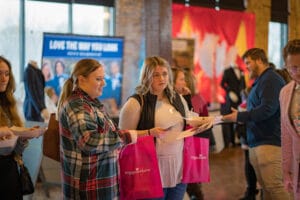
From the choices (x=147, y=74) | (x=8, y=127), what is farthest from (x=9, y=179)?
(x=147, y=74)

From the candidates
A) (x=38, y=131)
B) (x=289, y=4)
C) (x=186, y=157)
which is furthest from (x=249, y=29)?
(x=38, y=131)

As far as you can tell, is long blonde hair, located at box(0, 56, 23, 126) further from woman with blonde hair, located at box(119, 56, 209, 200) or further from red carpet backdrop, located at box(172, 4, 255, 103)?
red carpet backdrop, located at box(172, 4, 255, 103)

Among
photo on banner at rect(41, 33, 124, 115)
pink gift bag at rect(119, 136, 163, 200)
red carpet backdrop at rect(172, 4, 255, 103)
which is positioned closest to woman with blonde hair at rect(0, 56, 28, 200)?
pink gift bag at rect(119, 136, 163, 200)

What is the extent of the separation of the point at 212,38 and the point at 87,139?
23.2ft

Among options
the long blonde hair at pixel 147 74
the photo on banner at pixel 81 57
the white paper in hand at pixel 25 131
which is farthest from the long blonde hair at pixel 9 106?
the photo on banner at pixel 81 57

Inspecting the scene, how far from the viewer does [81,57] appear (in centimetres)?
608

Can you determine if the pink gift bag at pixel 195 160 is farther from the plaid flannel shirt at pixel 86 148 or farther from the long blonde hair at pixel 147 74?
the plaid flannel shirt at pixel 86 148

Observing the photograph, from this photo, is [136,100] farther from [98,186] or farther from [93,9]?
[93,9]

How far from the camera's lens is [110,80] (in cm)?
634

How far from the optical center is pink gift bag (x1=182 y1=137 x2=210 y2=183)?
9.47ft

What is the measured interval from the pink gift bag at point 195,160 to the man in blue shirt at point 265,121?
1.46 feet

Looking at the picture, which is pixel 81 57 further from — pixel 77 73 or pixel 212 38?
pixel 77 73

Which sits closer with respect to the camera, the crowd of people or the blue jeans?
the crowd of people

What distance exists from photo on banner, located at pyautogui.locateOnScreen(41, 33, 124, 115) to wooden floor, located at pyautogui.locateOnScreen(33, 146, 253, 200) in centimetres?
128
